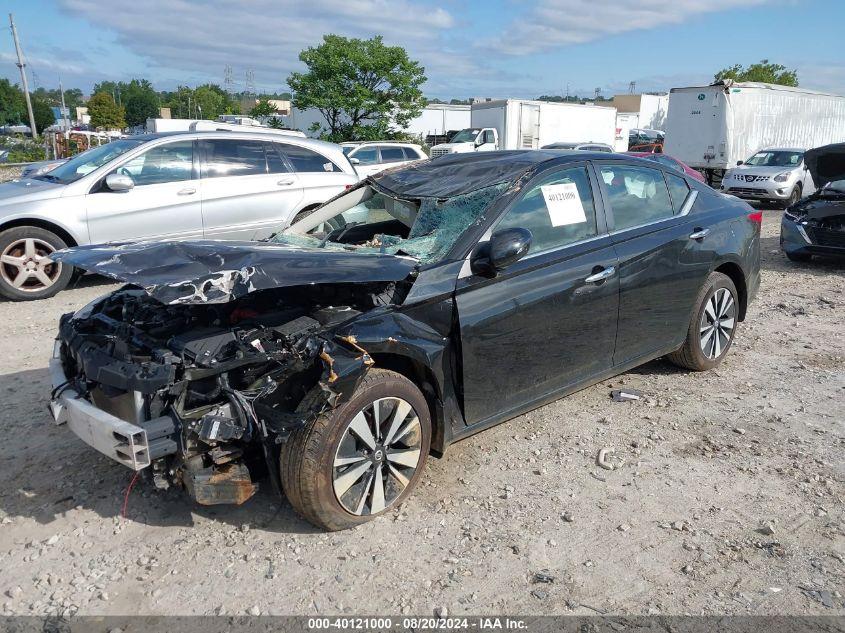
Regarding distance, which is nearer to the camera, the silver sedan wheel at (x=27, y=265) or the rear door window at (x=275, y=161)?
the silver sedan wheel at (x=27, y=265)

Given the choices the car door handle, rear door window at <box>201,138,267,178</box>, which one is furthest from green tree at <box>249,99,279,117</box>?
the car door handle

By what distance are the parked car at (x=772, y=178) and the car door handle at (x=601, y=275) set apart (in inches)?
606

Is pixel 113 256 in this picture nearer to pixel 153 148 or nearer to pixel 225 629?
pixel 225 629

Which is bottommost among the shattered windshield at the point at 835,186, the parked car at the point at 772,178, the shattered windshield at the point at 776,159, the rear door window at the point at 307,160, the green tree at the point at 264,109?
the parked car at the point at 772,178

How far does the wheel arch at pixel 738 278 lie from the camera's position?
515 cm

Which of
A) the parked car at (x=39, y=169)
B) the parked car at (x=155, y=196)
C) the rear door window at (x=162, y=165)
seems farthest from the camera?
the parked car at (x=39, y=169)

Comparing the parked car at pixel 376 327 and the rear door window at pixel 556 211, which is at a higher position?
the rear door window at pixel 556 211

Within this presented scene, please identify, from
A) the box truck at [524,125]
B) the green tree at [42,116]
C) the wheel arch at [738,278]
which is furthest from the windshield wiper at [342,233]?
the green tree at [42,116]

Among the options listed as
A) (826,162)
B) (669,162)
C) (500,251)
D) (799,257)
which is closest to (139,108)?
(799,257)

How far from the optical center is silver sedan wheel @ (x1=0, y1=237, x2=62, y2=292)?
7168 mm

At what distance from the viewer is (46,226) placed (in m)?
7.29

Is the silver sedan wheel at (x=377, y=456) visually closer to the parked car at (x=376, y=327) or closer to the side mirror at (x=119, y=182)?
the parked car at (x=376, y=327)

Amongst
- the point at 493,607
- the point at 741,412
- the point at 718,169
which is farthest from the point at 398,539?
the point at 718,169

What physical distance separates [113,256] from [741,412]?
4.08 metres
